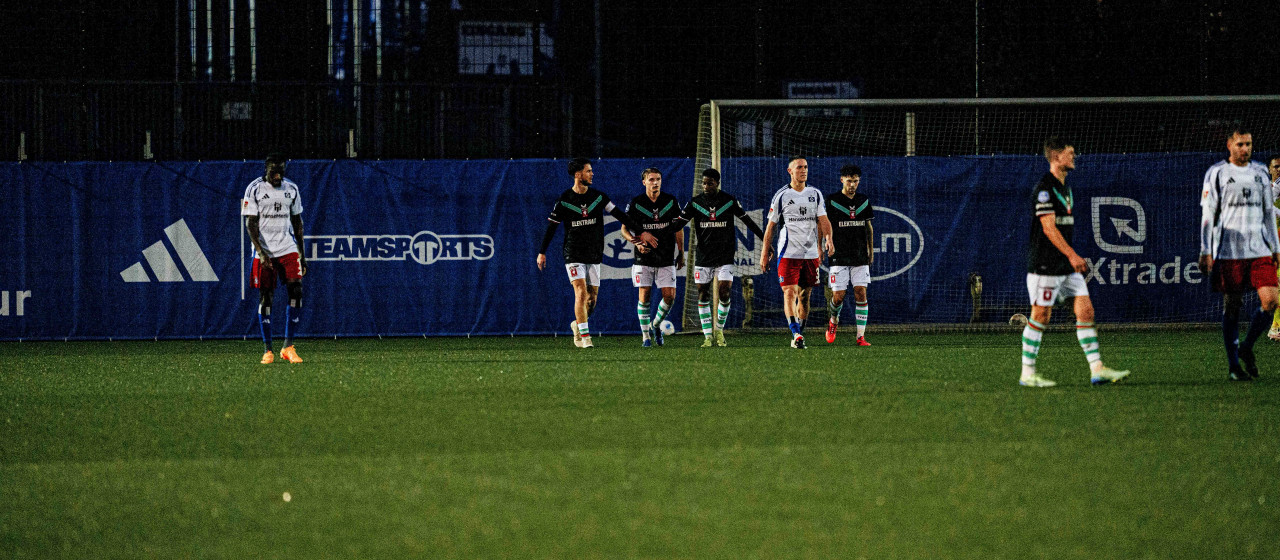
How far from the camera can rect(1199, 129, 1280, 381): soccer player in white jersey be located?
936cm

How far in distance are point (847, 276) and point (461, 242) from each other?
16.8 feet

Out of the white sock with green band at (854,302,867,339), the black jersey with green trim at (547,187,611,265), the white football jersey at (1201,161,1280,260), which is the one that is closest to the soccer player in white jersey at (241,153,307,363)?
the black jersey with green trim at (547,187,611,265)

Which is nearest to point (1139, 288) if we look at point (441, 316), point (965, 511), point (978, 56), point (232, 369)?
point (978, 56)

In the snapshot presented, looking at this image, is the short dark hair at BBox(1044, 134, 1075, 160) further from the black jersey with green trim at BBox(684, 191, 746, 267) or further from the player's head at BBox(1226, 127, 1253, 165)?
the black jersey with green trim at BBox(684, 191, 746, 267)

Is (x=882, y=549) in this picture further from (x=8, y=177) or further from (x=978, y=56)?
(x=978, y=56)

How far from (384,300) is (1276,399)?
1095 centimetres

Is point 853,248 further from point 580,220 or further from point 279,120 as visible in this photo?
point 279,120

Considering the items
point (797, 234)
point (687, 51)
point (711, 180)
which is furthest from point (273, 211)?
point (687, 51)

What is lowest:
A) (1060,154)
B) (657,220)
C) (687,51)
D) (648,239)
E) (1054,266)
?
(1054,266)

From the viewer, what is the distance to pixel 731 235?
1334 centimetres

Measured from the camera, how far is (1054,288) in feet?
28.8

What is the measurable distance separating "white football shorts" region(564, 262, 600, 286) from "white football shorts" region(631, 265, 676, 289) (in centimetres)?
43

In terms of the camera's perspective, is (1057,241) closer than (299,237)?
Yes

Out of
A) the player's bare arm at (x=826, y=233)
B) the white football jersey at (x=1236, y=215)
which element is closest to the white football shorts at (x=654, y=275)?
the player's bare arm at (x=826, y=233)
